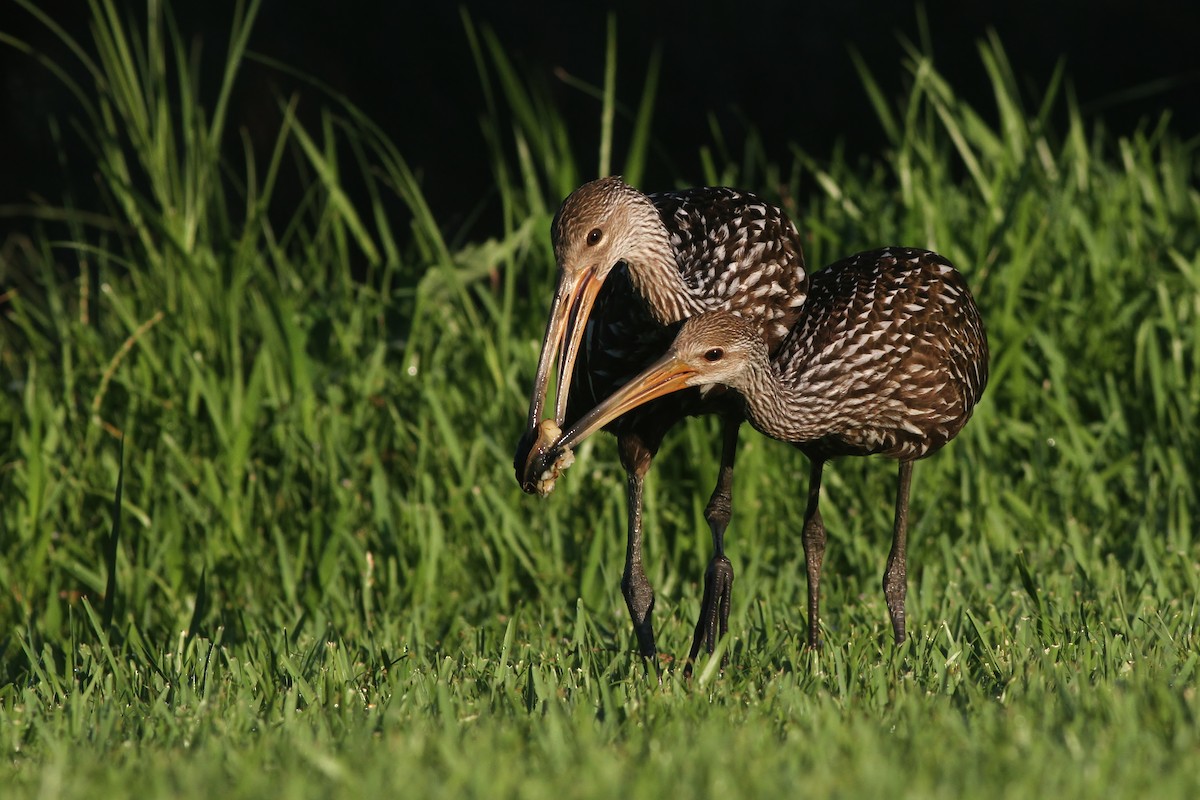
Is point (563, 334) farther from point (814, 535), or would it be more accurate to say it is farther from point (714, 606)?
point (814, 535)

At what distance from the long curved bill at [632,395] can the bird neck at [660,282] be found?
0.27 m

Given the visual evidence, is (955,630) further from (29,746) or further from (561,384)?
(29,746)

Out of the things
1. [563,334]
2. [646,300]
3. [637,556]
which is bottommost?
[637,556]

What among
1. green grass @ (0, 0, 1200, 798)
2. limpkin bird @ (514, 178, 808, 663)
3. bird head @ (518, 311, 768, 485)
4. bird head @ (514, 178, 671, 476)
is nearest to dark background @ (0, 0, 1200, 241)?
green grass @ (0, 0, 1200, 798)

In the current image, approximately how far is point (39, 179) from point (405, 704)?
467cm

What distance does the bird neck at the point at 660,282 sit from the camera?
442 cm

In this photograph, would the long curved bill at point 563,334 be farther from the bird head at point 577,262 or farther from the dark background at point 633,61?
the dark background at point 633,61

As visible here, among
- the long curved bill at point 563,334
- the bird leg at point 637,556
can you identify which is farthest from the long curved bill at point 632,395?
the bird leg at point 637,556

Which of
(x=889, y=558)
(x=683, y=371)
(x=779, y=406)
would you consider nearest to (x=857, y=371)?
(x=779, y=406)

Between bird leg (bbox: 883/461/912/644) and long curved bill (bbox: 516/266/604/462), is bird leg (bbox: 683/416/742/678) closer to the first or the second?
bird leg (bbox: 883/461/912/644)

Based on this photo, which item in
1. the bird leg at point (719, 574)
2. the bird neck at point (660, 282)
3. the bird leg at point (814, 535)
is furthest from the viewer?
the bird leg at point (814, 535)

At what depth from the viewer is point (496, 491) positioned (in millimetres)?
5570

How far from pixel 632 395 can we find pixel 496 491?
1.52 m

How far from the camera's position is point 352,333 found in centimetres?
605
